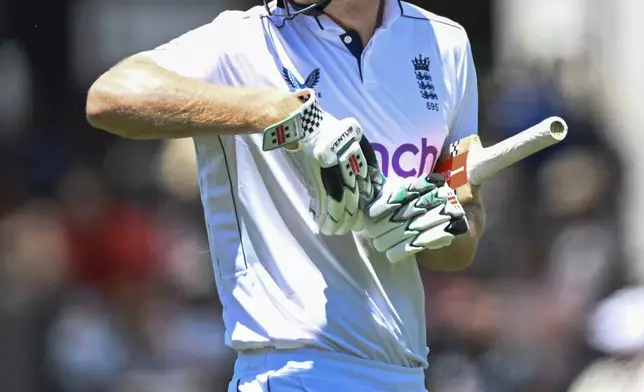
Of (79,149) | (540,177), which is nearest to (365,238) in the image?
(540,177)

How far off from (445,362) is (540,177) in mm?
1293

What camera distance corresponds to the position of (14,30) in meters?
8.62

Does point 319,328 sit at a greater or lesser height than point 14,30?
greater

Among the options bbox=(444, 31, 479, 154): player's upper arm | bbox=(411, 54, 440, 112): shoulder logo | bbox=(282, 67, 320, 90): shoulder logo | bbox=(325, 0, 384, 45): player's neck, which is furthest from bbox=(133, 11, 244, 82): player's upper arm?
bbox=(444, 31, 479, 154): player's upper arm

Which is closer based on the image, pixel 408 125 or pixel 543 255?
pixel 408 125

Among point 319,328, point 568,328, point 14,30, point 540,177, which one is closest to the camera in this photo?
point 319,328

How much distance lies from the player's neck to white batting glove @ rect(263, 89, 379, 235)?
39cm

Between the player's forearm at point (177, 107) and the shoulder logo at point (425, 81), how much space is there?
0.51 m

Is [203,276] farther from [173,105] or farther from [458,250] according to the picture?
[173,105]

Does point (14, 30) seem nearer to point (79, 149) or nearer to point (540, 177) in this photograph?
point (79, 149)

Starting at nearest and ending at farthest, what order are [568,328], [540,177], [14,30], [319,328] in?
1. [319,328]
2. [568,328]
3. [540,177]
4. [14,30]

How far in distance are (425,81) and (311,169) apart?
56 centimetres

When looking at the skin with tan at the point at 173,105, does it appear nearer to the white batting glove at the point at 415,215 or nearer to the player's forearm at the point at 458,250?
the white batting glove at the point at 415,215

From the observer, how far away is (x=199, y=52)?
10.5 ft
